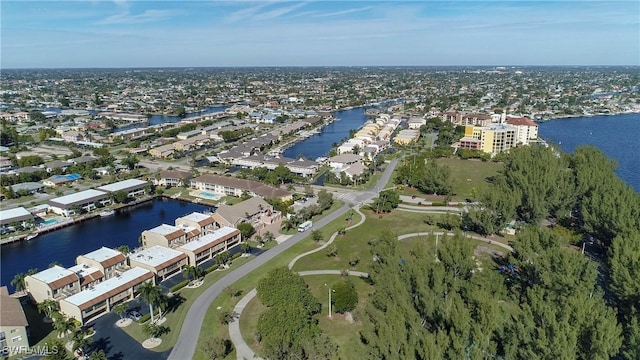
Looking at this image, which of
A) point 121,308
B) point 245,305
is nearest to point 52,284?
point 121,308

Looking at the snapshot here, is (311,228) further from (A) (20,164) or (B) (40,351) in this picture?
(A) (20,164)

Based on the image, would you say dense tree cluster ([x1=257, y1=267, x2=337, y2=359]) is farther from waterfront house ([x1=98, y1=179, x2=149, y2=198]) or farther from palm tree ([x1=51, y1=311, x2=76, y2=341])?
waterfront house ([x1=98, y1=179, x2=149, y2=198])

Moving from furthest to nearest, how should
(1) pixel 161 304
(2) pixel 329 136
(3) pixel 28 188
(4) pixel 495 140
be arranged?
(2) pixel 329 136 → (4) pixel 495 140 → (3) pixel 28 188 → (1) pixel 161 304

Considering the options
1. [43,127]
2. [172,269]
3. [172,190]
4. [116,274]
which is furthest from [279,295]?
[43,127]

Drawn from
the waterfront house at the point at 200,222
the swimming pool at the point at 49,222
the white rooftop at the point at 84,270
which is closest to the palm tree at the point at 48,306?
the white rooftop at the point at 84,270

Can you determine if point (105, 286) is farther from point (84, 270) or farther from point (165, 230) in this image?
point (165, 230)

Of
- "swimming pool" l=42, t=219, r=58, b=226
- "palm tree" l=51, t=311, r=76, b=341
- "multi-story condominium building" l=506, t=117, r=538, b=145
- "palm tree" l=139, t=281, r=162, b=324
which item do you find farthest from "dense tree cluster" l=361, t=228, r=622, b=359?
"multi-story condominium building" l=506, t=117, r=538, b=145
